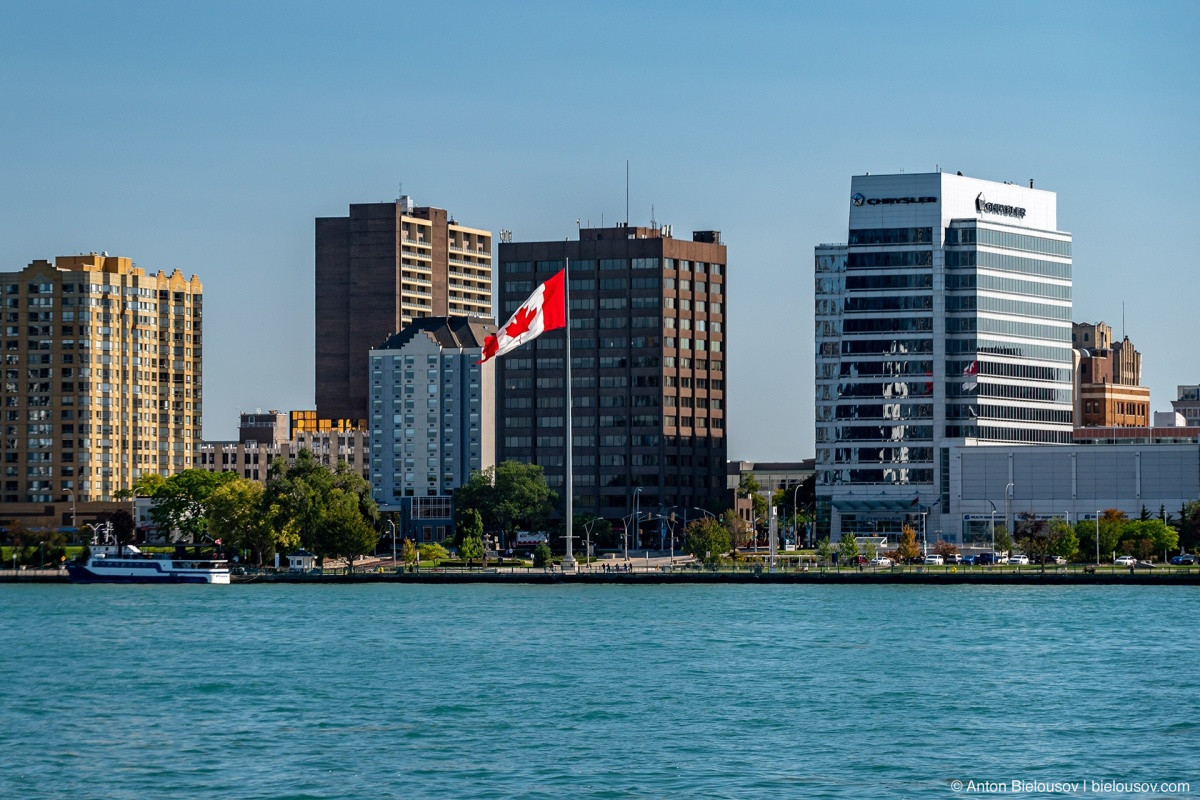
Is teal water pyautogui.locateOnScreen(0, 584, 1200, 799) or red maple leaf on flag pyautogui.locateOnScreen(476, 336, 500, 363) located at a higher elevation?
red maple leaf on flag pyautogui.locateOnScreen(476, 336, 500, 363)

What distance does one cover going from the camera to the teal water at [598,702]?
6931 cm

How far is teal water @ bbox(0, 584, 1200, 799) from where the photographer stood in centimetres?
6931

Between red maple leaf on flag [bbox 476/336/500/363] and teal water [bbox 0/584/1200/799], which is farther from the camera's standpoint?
red maple leaf on flag [bbox 476/336/500/363]

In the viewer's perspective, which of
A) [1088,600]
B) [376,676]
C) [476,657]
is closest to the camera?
[376,676]

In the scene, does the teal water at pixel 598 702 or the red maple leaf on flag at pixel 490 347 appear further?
the red maple leaf on flag at pixel 490 347

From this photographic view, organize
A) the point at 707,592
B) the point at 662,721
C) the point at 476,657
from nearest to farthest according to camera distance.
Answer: the point at 662,721
the point at 476,657
the point at 707,592

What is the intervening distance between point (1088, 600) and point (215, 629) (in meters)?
71.2

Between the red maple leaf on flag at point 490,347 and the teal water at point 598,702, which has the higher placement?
the red maple leaf on flag at point 490,347

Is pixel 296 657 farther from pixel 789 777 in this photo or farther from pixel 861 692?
pixel 789 777

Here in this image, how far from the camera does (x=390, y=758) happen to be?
7350cm

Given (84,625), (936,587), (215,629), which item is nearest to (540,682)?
(215,629)

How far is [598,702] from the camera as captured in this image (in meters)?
90.8

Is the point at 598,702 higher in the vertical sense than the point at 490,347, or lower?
lower

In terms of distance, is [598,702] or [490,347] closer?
[598,702]
